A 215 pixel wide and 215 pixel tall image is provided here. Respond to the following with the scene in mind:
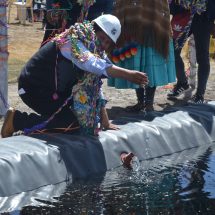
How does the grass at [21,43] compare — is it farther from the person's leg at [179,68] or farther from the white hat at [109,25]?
the white hat at [109,25]

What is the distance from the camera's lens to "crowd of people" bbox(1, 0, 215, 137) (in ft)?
17.5

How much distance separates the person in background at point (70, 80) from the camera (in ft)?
17.3

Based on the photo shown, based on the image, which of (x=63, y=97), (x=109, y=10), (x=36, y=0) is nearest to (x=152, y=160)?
(x=63, y=97)

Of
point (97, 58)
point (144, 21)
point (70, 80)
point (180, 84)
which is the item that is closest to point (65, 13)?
point (144, 21)

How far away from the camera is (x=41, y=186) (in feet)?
16.1

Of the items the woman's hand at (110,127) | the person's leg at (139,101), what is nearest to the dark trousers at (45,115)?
the woman's hand at (110,127)

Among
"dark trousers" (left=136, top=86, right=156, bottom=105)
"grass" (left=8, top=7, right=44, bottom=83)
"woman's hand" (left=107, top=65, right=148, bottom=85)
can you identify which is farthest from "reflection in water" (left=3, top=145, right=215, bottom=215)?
"grass" (left=8, top=7, right=44, bottom=83)

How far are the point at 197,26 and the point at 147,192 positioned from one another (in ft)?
10.1

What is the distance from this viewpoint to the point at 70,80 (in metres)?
5.52

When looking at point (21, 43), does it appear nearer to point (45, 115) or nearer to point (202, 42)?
point (202, 42)

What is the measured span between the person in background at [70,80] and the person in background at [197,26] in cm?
211

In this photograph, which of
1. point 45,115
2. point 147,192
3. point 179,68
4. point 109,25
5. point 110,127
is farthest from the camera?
point 179,68

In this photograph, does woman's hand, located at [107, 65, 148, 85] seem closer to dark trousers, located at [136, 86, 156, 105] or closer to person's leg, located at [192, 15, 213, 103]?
dark trousers, located at [136, 86, 156, 105]

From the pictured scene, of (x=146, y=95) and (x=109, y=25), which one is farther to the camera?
(x=146, y=95)
